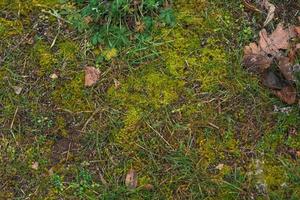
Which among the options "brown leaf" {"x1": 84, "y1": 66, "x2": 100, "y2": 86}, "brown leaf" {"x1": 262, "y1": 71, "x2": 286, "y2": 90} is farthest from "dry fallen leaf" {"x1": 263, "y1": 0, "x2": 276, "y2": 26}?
"brown leaf" {"x1": 84, "y1": 66, "x2": 100, "y2": 86}

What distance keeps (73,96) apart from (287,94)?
4.36 ft

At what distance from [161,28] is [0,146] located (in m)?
1.26

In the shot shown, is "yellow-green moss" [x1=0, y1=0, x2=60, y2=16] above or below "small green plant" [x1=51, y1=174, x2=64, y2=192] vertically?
above

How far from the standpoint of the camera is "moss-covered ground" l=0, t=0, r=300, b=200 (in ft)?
10.3

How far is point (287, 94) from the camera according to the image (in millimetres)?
3242

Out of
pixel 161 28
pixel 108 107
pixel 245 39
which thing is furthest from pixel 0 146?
pixel 245 39

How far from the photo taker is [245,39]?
3.42 m

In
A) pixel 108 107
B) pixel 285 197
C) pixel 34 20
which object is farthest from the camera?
pixel 34 20

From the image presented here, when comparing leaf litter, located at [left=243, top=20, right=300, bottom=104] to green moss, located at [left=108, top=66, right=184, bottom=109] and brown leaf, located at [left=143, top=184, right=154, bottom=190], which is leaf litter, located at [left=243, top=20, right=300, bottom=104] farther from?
brown leaf, located at [left=143, top=184, right=154, bottom=190]

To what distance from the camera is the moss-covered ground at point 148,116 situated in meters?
3.12

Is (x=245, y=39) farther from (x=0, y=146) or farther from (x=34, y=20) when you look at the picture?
(x=0, y=146)

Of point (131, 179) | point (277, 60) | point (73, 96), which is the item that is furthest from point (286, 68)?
point (73, 96)

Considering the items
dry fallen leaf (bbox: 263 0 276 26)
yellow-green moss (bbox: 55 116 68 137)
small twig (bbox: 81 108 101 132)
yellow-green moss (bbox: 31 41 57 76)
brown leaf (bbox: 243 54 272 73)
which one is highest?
dry fallen leaf (bbox: 263 0 276 26)

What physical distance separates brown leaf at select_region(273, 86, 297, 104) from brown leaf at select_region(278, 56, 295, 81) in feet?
0.21
